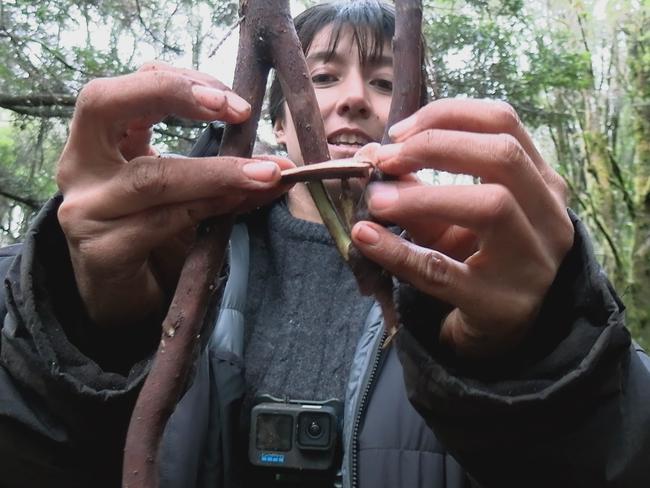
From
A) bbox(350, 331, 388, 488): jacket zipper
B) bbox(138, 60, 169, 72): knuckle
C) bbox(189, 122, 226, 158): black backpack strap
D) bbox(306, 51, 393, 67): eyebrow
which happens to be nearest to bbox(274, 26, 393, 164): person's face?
bbox(306, 51, 393, 67): eyebrow

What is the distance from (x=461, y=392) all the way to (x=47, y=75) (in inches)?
135

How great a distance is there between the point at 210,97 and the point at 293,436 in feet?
2.06

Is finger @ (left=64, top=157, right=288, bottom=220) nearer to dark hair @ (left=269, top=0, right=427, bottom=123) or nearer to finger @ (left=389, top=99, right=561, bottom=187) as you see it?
finger @ (left=389, top=99, right=561, bottom=187)

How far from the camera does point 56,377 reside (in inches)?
27.6

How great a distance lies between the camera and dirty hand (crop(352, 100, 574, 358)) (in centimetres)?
58

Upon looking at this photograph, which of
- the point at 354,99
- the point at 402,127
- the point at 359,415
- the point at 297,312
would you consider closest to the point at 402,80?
the point at 402,127

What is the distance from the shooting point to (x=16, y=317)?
0.74 meters

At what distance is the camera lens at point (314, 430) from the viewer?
3.38 ft

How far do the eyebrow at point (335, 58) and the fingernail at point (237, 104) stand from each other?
523mm

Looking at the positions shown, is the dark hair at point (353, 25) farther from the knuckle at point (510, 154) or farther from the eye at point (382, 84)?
the knuckle at point (510, 154)

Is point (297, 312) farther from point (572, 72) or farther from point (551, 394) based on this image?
point (572, 72)

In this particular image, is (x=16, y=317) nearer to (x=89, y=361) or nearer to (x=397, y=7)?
(x=89, y=361)

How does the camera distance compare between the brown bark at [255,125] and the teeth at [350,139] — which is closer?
the brown bark at [255,125]

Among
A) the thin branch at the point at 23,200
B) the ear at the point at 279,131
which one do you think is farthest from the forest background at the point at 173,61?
the ear at the point at 279,131
